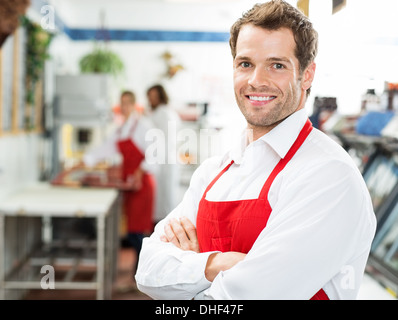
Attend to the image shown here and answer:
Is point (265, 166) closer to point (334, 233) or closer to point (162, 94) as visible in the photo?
point (334, 233)

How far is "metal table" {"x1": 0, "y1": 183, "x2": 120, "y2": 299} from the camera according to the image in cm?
355

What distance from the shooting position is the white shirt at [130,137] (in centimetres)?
472

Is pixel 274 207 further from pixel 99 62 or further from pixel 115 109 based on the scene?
pixel 115 109

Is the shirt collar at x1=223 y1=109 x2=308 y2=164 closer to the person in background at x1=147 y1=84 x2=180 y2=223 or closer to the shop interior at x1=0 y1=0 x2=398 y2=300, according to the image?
the shop interior at x1=0 y1=0 x2=398 y2=300

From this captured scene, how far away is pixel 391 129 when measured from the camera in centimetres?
343

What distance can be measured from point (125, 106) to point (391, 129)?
2390mm

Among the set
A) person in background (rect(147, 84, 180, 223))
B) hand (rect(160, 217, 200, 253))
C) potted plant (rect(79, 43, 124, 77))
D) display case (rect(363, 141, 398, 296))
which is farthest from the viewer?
potted plant (rect(79, 43, 124, 77))

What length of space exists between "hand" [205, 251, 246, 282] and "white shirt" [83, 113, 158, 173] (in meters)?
3.48

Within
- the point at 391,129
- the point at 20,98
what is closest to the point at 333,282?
the point at 391,129

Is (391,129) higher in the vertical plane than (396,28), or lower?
lower

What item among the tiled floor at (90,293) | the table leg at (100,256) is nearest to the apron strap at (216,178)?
the table leg at (100,256)

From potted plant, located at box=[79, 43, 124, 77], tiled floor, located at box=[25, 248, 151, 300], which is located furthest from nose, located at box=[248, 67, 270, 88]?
potted plant, located at box=[79, 43, 124, 77]

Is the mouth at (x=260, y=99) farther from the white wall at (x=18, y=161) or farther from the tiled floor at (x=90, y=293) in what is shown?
the tiled floor at (x=90, y=293)

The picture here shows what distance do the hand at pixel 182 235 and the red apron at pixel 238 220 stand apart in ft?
0.13
